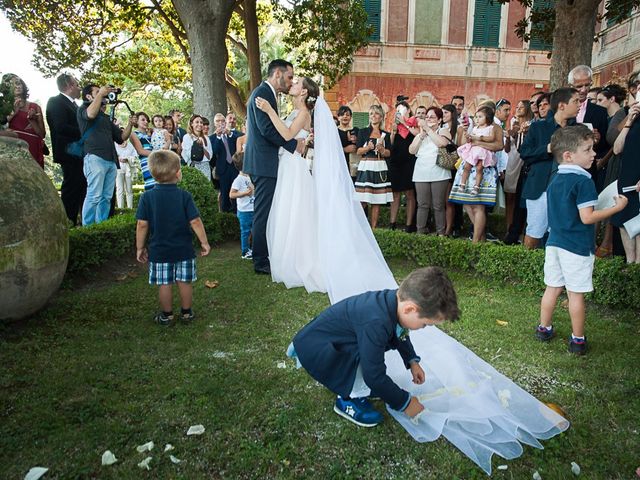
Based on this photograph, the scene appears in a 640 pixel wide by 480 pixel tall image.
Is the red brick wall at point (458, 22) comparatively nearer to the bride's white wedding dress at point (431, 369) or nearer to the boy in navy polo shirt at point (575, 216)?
the bride's white wedding dress at point (431, 369)

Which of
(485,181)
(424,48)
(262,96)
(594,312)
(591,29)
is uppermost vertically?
(424,48)

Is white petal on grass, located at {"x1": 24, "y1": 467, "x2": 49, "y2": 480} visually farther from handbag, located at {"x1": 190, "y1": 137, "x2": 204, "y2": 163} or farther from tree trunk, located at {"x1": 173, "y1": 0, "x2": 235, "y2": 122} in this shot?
tree trunk, located at {"x1": 173, "y1": 0, "x2": 235, "y2": 122}

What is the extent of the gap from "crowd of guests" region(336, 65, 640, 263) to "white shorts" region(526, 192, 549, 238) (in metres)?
0.01

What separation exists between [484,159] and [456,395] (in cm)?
465

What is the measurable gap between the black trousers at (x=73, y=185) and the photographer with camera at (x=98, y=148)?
0.43 m

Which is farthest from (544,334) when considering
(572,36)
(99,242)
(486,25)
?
(486,25)

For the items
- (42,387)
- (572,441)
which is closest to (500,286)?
(572,441)

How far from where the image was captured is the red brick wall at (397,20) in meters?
19.2

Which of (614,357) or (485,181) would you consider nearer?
(614,357)

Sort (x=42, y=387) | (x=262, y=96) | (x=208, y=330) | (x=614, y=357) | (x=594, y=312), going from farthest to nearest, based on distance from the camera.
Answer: (x=262, y=96), (x=594, y=312), (x=208, y=330), (x=614, y=357), (x=42, y=387)

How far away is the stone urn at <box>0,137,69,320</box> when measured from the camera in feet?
12.8

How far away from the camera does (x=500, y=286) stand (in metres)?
5.79

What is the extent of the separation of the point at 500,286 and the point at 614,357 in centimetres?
196

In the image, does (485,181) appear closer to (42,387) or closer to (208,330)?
(208,330)
